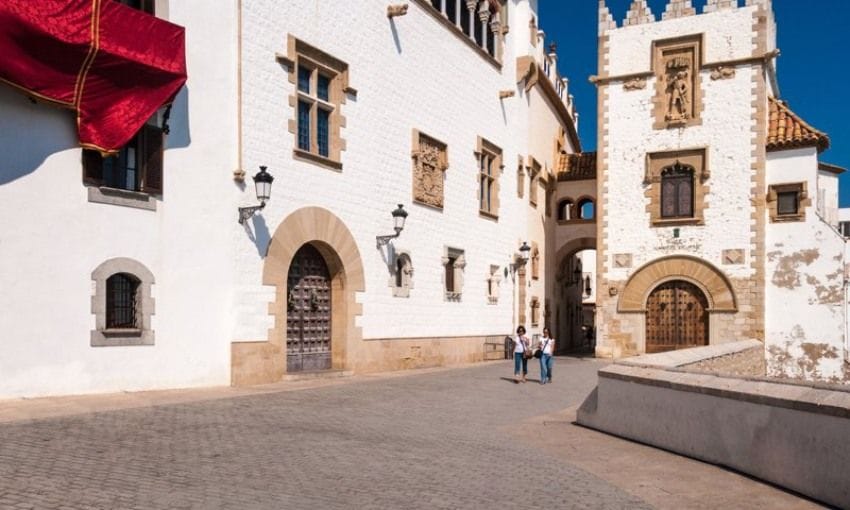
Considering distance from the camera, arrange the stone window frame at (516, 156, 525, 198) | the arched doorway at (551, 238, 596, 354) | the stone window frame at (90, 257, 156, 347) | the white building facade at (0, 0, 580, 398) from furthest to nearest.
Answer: the arched doorway at (551, 238, 596, 354), the stone window frame at (516, 156, 525, 198), the stone window frame at (90, 257, 156, 347), the white building facade at (0, 0, 580, 398)

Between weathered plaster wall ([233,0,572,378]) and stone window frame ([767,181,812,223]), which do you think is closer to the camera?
weathered plaster wall ([233,0,572,378])

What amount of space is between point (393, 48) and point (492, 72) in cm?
636

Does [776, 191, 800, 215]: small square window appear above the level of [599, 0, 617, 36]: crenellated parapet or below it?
below

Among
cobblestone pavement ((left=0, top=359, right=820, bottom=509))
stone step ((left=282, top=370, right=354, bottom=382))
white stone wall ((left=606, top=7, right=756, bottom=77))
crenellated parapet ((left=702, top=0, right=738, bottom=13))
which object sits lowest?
stone step ((left=282, top=370, right=354, bottom=382))

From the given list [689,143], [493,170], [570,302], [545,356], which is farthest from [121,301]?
[570,302]

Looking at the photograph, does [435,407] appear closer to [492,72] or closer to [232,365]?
[232,365]

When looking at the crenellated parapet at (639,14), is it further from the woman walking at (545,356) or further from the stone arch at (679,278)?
the woman walking at (545,356)

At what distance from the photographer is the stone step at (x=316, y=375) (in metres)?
14.4

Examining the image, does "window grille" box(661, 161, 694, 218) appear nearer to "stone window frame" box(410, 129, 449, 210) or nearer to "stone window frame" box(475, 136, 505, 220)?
"stone window frame" box(475, 136, 505, 220)

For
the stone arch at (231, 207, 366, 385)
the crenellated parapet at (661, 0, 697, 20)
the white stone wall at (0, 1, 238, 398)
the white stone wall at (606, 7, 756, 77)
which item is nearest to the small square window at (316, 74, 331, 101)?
the stone arch at (231, 207, 366, 385)

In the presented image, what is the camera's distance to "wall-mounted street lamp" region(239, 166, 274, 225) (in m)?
13.1

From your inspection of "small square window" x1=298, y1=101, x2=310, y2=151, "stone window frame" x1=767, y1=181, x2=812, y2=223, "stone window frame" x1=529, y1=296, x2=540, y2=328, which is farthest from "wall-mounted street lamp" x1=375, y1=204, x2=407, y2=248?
"stone window frame" x1=767, y1=181, x2=812, y2=223

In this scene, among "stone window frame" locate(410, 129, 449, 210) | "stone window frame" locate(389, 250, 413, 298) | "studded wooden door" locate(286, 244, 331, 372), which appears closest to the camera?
"studded wooden door" locate(286, 244, 331, 372)

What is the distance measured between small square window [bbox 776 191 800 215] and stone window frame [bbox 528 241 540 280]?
816 cm
